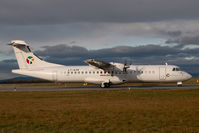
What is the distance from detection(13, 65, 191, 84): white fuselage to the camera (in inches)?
1379

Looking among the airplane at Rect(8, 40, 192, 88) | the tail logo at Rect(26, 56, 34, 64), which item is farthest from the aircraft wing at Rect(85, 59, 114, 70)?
the tail logo at Rect(26, 56, 34, 64)

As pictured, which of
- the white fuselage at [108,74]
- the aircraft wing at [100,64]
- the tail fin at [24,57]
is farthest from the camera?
the tail fin at [24,57]

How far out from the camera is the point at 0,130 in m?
9.23

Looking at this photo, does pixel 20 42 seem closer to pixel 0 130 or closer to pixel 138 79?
pixel 138 79

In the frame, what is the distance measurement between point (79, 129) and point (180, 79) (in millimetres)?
28812

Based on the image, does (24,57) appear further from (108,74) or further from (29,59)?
(108,74)

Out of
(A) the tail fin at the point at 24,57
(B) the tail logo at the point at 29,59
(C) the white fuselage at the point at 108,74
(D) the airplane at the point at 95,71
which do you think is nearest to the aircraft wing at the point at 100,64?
(D) the airplane at the point at 95,71

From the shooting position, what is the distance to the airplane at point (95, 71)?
35062 millimetres

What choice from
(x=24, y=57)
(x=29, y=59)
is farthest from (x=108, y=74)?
(x=24, y=57)

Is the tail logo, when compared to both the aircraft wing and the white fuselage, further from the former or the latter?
the aircraft wing

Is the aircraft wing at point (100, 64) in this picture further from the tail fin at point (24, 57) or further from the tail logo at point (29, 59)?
the tail logo at point (29, 59)

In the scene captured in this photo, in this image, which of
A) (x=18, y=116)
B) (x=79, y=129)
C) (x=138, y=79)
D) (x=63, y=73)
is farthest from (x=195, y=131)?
(x=63, y=73)

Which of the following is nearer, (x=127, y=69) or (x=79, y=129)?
(x=79, y=129)

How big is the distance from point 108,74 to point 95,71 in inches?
83.2
